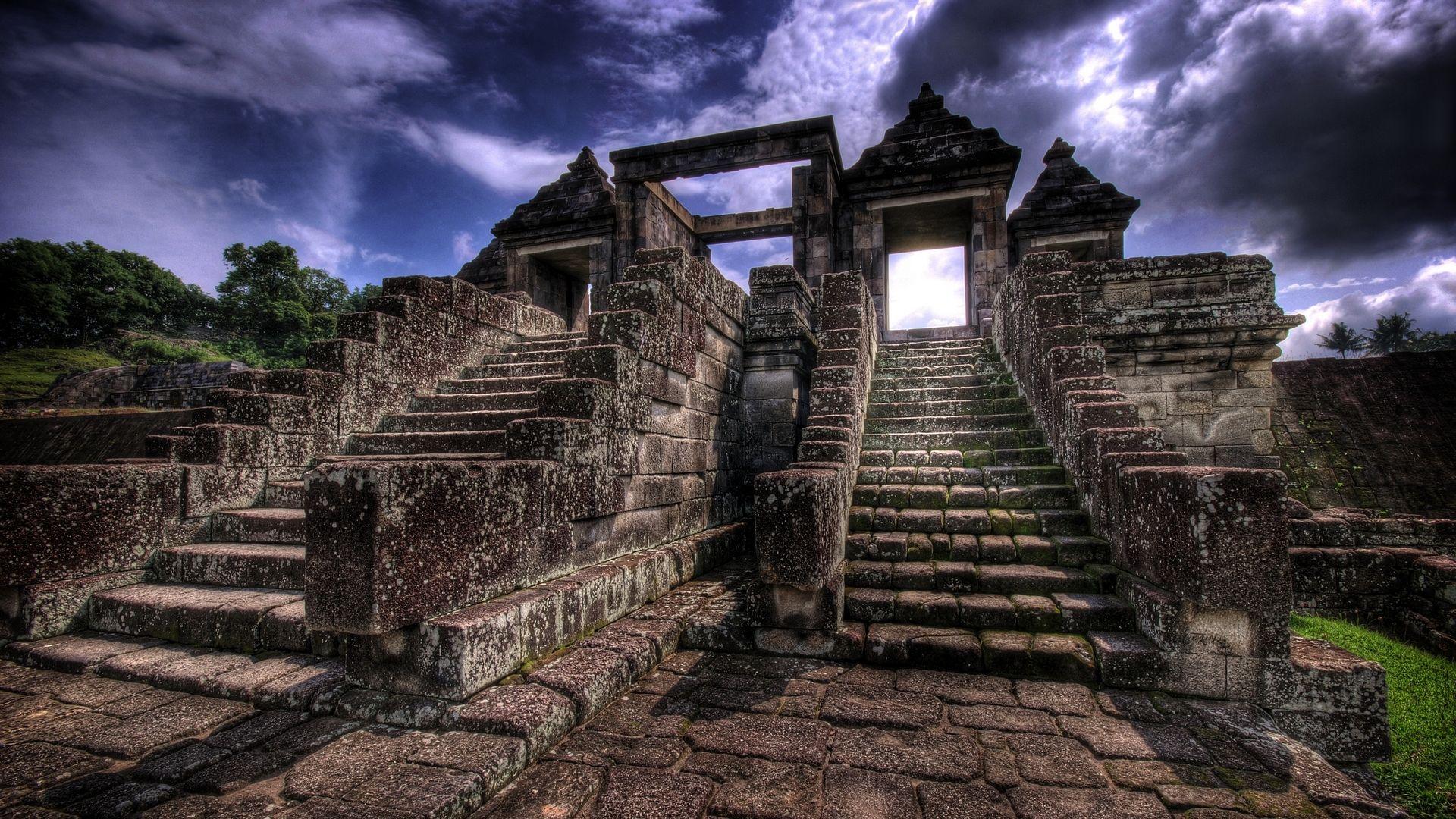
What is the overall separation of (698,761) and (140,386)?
2101 cm

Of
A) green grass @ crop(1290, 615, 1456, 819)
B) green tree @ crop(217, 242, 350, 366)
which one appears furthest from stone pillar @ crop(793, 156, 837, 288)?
green tree @ crop(217, 242, 350, 366)

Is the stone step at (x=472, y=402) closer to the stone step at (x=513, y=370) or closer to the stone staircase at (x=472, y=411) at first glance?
the stone staircase at (x=472, y=411)

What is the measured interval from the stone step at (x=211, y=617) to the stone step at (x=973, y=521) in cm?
391

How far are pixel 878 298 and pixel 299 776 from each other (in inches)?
462

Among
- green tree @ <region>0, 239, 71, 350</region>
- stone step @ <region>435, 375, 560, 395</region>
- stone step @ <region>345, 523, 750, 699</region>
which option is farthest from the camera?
green tree @ <region>0, 239, 71, 350</region>

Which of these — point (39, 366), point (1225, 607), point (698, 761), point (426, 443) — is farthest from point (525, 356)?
point (39, 366)

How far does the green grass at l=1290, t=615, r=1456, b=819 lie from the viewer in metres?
2.58

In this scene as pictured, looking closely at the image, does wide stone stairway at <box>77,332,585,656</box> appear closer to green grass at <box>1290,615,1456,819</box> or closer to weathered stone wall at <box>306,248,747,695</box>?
weathered stone wall at <box>306,248,747,695</box>

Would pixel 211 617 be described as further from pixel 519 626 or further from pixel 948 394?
pixel 948 394

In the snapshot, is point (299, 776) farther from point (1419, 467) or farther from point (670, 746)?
point (1419, 467)

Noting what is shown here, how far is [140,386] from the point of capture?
1574 cm

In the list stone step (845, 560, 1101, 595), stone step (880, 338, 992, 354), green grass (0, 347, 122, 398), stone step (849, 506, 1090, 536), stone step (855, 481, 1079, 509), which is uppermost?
green grass (0, 347, 122, 398)

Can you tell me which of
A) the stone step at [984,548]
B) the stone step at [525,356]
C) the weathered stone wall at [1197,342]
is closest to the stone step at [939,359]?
the weathered stone wall at [1197,342]

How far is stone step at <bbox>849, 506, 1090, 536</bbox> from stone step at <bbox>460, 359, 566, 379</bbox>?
3.36 m
